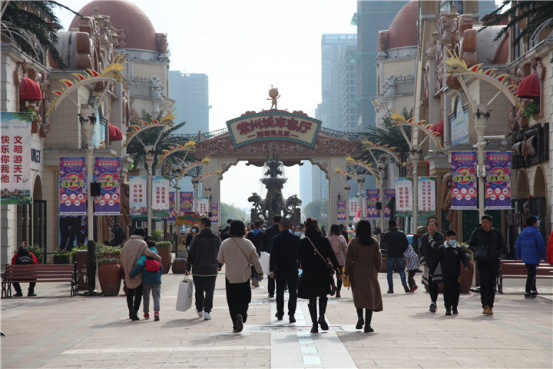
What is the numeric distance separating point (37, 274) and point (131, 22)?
58853 millimetres

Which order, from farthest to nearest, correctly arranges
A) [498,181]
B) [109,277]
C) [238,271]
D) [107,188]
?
[107,188] < [498,181] < [109,277] < [238,271]

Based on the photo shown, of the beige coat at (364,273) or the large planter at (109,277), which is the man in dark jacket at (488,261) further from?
the large planter at (109,277)

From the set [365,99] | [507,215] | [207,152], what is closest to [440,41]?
[507,215]

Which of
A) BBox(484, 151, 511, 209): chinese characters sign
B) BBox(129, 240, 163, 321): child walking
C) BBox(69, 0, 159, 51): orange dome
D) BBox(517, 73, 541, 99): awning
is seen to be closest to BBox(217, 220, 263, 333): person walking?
BBox(129, 240, 163, 321): child walking

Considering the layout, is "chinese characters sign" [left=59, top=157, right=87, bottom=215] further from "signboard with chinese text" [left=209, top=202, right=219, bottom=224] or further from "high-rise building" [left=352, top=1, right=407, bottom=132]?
"high-rise building" [left=352, top=1, right=407, bottom=132]

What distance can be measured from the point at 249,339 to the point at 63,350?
2.51 metres

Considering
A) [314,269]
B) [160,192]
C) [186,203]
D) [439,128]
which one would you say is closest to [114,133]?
[160,192]

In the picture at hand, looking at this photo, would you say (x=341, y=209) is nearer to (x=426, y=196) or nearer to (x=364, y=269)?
(x=426, y=196)

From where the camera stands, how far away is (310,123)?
6888 cm

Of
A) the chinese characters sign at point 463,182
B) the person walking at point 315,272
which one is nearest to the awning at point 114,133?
the chinese characters sign at point 463,182

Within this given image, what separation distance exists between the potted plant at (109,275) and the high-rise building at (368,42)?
394ft

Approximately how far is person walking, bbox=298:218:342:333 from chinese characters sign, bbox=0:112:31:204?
5866 mm

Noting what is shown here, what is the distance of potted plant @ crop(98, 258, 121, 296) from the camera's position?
18.7 meters

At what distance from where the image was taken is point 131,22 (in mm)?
74375
